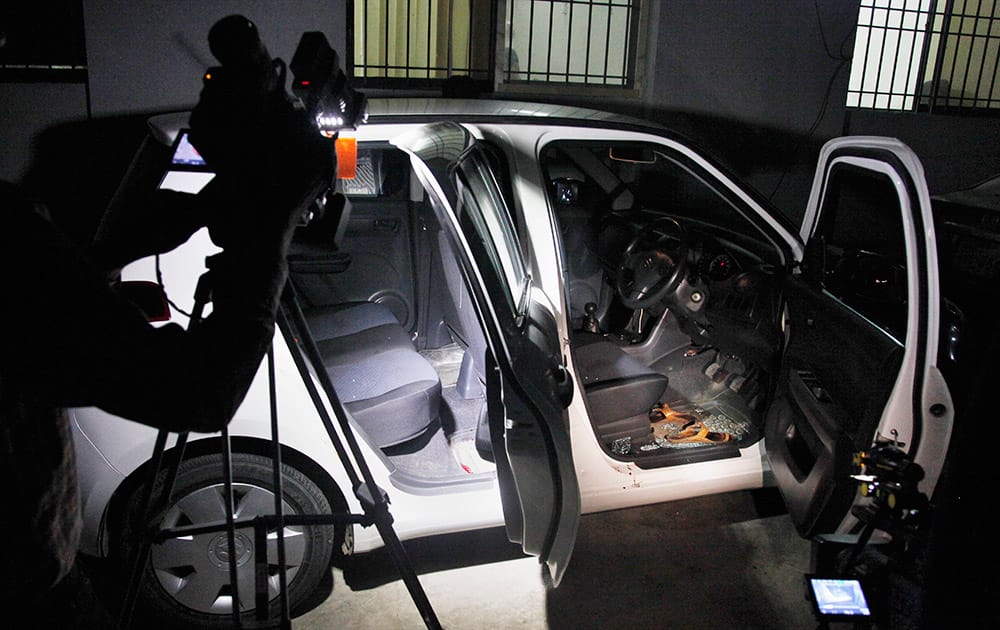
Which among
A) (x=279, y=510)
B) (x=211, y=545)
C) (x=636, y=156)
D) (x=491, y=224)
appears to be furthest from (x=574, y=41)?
(x=279, y=510)

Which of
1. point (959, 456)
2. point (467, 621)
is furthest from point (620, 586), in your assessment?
point (959, 456)

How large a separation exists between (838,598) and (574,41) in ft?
16.9

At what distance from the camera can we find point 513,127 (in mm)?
2488

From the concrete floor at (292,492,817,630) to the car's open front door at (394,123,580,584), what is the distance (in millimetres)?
503

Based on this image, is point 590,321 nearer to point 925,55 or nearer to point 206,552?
point 206,552

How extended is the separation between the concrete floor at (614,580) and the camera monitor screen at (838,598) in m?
0.87

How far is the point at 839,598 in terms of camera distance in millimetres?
1612

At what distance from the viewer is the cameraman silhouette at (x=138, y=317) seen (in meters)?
1.01

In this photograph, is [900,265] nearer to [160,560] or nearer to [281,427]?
[281,427]

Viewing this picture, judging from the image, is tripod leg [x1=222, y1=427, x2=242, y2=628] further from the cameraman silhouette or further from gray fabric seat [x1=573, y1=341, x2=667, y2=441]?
gray fabric seat [x1=573, y1=341, x2=667, y2=441]

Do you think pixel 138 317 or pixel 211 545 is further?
pixel 211 545

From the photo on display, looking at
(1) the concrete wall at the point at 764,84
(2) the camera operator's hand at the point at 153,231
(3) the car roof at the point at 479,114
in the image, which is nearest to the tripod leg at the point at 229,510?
(2) the camera operator's hand at the point at 153,231

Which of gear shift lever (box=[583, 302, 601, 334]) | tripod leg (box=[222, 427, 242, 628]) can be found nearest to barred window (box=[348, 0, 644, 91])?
gear shift lever (box=[583, 302, 601, 334])

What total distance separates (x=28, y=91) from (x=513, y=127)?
341cm
